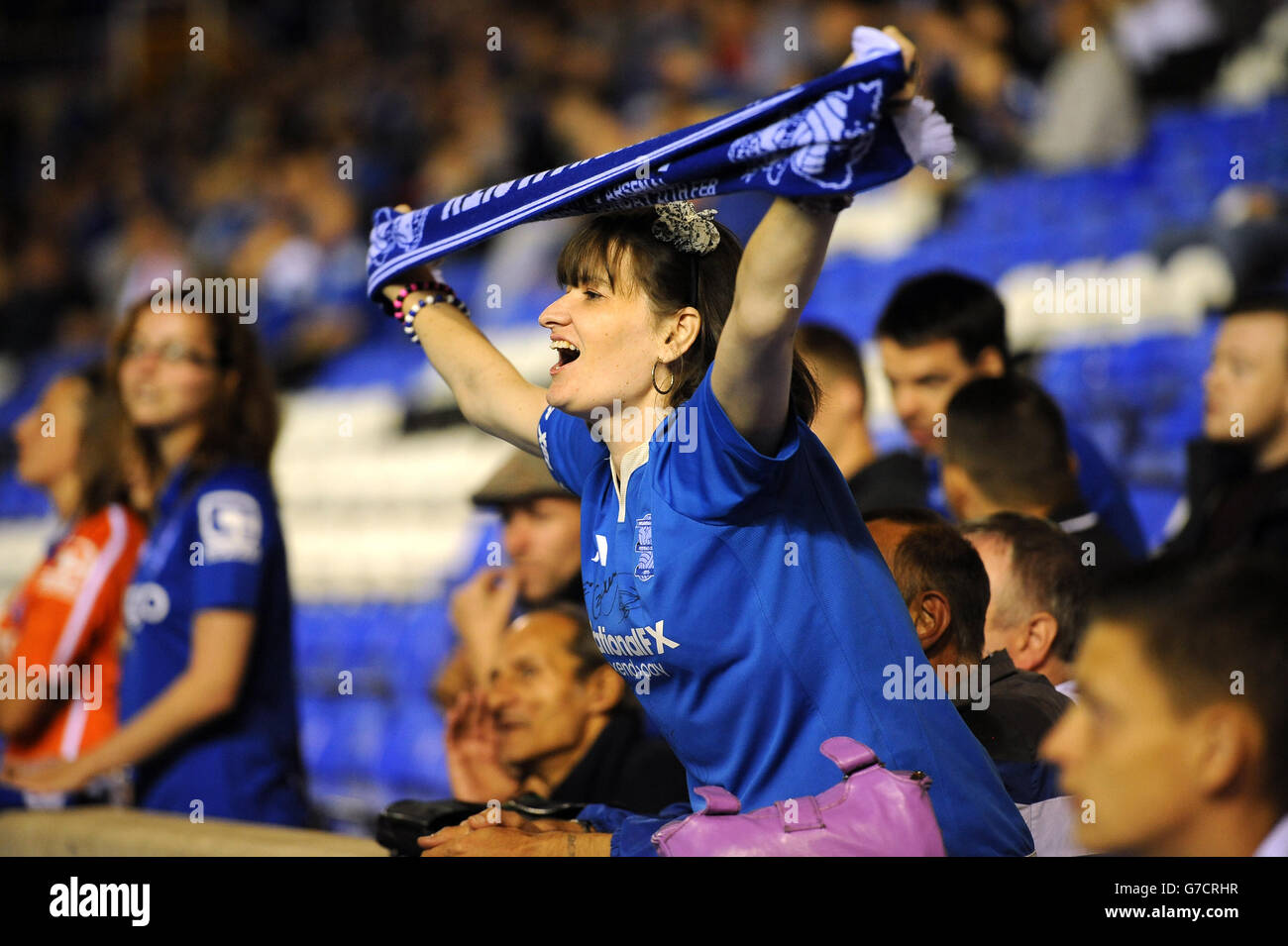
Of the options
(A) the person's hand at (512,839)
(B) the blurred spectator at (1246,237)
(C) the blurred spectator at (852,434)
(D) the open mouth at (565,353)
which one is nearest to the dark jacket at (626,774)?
(A) the person's hand at (512,839)

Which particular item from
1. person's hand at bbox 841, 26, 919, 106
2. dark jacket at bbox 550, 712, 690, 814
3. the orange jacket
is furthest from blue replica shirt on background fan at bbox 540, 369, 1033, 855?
the orange jacket

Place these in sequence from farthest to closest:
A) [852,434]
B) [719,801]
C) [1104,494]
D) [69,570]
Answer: [69,570] < [852,434] < [1104,494] < [719,801]

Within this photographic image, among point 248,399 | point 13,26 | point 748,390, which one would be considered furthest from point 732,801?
point 13,26

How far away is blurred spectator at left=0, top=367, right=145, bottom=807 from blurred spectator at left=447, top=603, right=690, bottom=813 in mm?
917

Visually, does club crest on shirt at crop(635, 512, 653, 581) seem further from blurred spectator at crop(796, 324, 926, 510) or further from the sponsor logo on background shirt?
the sponsor logo on background shirt

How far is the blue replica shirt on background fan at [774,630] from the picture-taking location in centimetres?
136

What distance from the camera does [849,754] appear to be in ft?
4.24

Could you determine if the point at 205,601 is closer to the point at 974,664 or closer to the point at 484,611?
the point at 484,611

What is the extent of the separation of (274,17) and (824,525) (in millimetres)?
9520

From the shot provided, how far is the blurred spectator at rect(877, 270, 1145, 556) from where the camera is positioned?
2611 millimetres

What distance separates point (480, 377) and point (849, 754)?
2.87ft

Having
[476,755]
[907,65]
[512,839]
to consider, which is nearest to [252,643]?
[476,755]

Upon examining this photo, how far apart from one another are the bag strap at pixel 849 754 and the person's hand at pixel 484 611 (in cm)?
140
